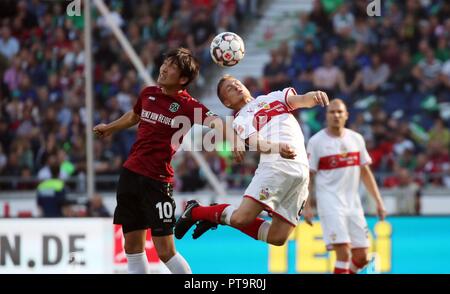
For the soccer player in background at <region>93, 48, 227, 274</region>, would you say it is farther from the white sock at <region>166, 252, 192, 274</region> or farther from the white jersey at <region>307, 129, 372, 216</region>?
the white jersey at <region>307, 129, 372, 216</region>

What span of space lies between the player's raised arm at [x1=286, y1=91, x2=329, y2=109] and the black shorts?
1.20 m

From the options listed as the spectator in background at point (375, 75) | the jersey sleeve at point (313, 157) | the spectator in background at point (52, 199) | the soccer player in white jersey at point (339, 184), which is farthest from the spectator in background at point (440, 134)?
the jersey sleeve at point (313, 157)

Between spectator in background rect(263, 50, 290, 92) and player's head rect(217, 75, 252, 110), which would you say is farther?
spectator in background rect(263, 50, 290, 92)

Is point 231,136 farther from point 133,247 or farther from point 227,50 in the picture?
point 133,247

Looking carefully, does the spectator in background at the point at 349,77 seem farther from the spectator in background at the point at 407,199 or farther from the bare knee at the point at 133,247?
the bare knee at the point at 133,247

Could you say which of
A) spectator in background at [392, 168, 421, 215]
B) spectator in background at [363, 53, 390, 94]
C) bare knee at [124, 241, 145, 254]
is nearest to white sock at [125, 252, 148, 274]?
bare knee at [124, 241, 145, 254]

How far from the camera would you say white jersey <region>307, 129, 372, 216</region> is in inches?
409

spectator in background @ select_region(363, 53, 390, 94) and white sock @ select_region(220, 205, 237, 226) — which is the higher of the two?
spectator in background @ select_region(363, 53, 390, 94)

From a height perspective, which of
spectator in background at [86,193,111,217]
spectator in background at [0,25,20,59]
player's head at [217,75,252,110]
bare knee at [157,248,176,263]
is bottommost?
spectator in background at [86,193,111,217]

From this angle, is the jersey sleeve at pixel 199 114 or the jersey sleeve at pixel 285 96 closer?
the jersey sleeve at pixel 199 114

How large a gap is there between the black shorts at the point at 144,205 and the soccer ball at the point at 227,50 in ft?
3.85

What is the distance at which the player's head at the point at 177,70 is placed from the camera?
8.14 m
